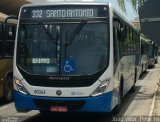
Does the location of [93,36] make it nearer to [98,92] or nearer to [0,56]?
[98,92]

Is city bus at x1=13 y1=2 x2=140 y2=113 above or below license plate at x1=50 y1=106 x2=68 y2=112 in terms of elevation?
above

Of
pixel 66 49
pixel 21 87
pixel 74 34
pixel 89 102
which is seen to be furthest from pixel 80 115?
pixel 74 34

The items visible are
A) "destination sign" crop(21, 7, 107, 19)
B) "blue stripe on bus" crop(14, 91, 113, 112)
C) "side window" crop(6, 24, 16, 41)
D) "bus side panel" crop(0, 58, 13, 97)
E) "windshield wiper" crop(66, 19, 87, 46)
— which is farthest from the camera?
"side window" crop(6, 24, 16, 41)

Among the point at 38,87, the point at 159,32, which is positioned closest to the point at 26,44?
the point at 38,87

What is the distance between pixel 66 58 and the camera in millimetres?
10750

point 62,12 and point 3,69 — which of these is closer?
point 62,12

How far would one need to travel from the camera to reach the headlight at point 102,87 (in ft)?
34.4

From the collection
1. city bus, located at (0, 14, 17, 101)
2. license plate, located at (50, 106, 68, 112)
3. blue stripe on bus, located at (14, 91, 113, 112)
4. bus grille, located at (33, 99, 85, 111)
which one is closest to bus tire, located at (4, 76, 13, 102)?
city bus, located at (0, 14, 17, 101)

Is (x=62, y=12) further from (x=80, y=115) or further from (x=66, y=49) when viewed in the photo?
(x=80, y=115)

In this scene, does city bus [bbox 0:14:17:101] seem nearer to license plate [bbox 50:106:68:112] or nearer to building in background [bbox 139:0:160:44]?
building in background [bbox 139:0:160:44]

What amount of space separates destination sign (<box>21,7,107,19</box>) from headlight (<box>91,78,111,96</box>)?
1.58 metres

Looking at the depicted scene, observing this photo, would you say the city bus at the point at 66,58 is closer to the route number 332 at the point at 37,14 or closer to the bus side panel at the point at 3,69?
the route number 332 at the point at 37,14

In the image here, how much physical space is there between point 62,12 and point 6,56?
496cm

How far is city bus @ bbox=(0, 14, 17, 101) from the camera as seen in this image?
15.1 m
